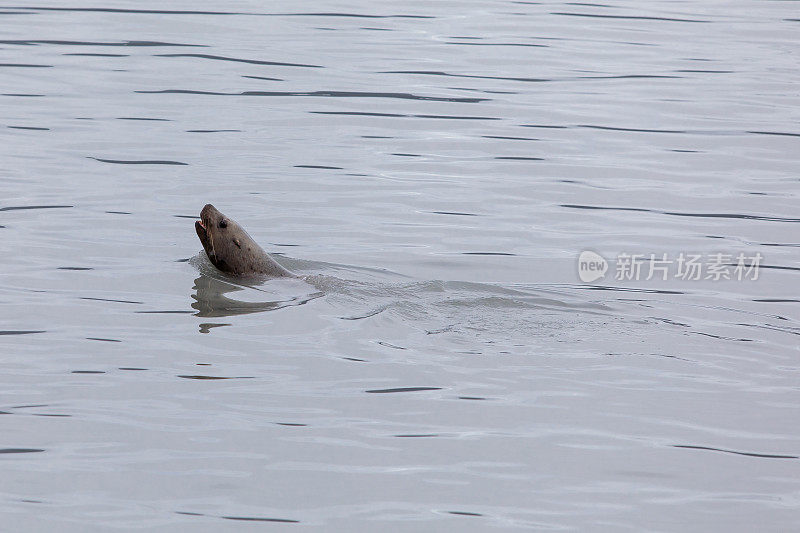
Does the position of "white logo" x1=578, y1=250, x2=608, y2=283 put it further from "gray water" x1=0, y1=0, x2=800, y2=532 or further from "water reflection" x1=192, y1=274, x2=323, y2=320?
"water reflection" x1=192, y1=274, x2=323, y2=320

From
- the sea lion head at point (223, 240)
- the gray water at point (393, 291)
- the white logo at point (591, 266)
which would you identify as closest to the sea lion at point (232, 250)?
the sea lion head at point (223, 240)

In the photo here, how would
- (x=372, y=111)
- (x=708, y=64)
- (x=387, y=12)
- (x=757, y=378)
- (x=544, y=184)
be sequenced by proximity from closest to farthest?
(x=757, y=378)
(x=544, y=184)
(x=372, y=111)
(x=708, y=64)
(x=387, y=12)

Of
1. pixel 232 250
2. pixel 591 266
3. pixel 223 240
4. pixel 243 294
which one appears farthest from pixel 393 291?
pixel 591 266

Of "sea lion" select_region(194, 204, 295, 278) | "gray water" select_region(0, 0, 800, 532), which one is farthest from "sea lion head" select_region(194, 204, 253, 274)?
Answer: "gray water" select_region(0, 0, 800, 532)

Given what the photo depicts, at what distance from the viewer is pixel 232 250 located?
987 cm

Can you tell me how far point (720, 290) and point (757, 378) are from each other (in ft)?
7.16

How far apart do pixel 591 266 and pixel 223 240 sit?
3097 mm

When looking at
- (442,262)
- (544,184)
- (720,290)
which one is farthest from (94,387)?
(544,184)

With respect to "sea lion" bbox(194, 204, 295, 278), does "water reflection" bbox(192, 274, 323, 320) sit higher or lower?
lower

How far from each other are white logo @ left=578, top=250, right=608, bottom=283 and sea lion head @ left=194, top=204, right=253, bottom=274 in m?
2.72

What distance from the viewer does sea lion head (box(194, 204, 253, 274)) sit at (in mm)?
9859

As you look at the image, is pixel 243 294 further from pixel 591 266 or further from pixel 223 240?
pixel 591 266

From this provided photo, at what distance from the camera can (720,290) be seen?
9703 millimetres

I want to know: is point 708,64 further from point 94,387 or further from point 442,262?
point 94,387
